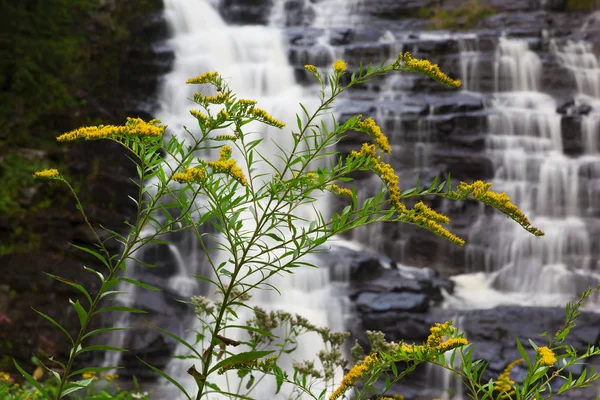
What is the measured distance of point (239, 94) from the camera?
1016cm

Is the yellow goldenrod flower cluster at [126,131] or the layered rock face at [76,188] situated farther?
the layered rock face at [76,188]

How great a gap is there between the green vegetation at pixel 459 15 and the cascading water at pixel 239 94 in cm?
317

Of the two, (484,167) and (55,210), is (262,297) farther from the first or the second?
(484,167)

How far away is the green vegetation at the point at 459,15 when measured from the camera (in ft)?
40.8

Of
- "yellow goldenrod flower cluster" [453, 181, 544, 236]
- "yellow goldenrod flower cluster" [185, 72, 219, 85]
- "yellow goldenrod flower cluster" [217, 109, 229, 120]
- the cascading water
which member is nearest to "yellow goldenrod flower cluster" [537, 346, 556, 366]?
"yellow goldenrod flower cluster" [453, 181, 544, 236]

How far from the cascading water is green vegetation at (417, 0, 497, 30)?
3170 mm

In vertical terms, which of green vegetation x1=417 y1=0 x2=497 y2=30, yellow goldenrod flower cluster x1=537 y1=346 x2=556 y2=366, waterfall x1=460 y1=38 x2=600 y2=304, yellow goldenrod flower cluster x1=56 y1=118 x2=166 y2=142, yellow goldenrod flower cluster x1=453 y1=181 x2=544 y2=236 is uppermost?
green vegetation x1=417 y1=0 x2=497 y2=30

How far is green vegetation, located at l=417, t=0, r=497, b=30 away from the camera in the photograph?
40.8 ft

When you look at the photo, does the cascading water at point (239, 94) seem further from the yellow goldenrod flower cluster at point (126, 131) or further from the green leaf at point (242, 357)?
the yellow goldenrod flower cluster at point (126, 131)

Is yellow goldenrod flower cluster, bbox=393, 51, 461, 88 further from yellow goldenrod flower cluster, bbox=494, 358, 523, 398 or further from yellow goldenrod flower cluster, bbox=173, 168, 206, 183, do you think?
yellow goldenrod flower cluster, bbox=494, 358, 523, 398

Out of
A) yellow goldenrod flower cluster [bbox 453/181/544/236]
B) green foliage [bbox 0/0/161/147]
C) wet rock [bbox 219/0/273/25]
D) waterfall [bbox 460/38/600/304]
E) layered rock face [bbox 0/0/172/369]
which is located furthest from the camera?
wet rock [bbox 219/0/273/25]

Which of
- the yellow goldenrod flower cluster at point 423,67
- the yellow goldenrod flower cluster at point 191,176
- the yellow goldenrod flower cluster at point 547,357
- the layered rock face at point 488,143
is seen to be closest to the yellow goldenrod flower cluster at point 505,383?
the yellow goldenrod flower cluster at point 547,357

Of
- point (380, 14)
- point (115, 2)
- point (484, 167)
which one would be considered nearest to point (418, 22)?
point (380, 14)

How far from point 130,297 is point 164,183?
6.43 meters
